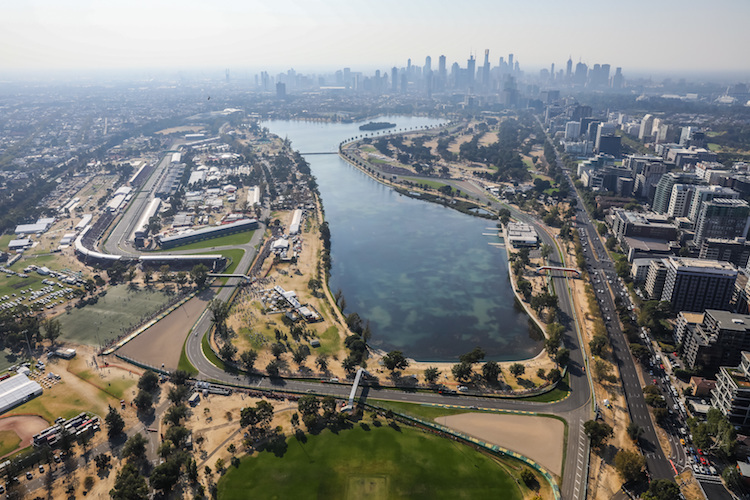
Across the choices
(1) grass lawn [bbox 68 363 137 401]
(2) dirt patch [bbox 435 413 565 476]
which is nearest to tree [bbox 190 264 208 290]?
(1) grass lawn [bbox 68 363 137 401]

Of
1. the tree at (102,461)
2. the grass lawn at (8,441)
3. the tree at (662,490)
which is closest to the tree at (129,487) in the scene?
the tree at (102,461)

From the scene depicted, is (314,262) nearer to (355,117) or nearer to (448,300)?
(448,300)

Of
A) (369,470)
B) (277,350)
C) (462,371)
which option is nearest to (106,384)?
(277,350)

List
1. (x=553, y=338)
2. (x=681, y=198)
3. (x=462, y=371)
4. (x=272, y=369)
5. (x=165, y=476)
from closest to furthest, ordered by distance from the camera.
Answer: (x=165, y=476) < (x=462, y=371) < (x=272, y=369) < (x=553, y=338) < (x=681, y=198)

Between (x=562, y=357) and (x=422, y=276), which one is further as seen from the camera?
(x=422, y=276)

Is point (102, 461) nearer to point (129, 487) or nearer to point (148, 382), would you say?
point (129, 487)

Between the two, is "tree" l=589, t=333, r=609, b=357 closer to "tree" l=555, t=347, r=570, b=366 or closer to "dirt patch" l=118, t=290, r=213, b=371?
"tree" l=555, t=347, r=570, b=366

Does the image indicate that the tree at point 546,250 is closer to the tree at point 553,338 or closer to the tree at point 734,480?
the tree at point 553,338
